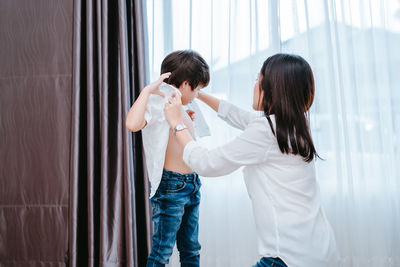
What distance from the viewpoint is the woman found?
980mm

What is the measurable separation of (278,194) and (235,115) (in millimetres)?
487

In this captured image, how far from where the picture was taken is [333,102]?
5.86 feet

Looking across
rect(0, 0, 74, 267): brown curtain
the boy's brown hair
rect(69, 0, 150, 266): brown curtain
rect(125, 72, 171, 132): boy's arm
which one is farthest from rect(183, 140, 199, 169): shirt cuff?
rect(0, 0, 74, 267): brown curtain

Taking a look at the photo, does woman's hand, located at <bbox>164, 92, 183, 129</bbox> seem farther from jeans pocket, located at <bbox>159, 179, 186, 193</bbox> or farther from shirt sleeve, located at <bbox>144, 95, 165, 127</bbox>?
jeans pocket, located at <bbox>159, 179, 186, 193</bbox>

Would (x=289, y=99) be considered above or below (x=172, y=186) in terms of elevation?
above

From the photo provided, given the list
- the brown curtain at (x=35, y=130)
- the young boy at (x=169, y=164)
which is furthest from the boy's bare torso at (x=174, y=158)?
the brown curtain at (x=35, y=130)

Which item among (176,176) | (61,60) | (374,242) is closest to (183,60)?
(176,176)

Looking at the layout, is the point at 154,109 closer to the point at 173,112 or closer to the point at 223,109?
the point at 173,112

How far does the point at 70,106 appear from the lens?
1824mm

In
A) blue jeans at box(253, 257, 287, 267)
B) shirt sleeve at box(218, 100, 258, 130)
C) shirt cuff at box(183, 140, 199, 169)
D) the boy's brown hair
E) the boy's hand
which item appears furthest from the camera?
shirt sleeve at box(218, 100, 258, 130)

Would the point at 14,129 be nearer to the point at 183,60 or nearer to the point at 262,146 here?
the point at 183,60

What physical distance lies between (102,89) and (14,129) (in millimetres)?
569

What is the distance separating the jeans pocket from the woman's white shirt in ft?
0.69

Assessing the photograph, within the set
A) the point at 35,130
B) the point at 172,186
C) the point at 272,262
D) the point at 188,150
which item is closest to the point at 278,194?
the point at 272,262
